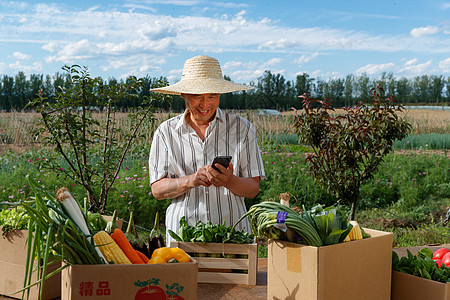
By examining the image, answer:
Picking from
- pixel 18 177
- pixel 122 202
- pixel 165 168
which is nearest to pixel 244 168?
pixel 165 168

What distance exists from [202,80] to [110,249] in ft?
4.07

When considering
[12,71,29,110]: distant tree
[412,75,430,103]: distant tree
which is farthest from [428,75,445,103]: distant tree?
[12,71,29,110]: distant tree

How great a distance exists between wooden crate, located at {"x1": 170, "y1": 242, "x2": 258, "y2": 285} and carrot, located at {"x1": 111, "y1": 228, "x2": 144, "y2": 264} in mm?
458

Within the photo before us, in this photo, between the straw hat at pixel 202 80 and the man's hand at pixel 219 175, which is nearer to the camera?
the man's hand at pixel 219 175

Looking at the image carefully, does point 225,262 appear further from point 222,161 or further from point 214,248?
point 222,161

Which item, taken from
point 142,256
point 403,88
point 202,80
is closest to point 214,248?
point 142,256

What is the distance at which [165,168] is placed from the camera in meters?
2.44

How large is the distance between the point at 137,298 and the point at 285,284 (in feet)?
1.70

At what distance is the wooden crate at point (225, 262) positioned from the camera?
190 centimetres

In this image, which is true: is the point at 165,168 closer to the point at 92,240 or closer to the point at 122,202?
the point at 92,240

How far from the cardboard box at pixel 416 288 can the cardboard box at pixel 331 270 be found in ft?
0.36

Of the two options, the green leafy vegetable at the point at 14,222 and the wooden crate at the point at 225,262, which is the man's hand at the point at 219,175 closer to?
the wooden crate at the point at 225,262

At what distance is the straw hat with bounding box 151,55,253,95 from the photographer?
2.28 m

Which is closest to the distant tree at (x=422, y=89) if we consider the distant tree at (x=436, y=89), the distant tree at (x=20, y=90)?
the distant tree at (x=436, y=89)
